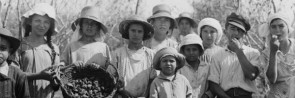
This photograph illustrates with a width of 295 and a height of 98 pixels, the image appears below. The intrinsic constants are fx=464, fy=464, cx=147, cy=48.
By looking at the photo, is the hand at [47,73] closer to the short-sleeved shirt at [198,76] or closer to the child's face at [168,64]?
the child's face at [168,64]

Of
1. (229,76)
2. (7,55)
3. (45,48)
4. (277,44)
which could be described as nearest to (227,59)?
(229,76)

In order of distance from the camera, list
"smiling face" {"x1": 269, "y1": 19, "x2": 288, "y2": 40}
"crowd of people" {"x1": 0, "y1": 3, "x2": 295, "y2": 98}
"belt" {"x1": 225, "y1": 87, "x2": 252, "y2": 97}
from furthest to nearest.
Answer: "smiling face" {"x1": 269, "y1": 19, "x2": 288, "y2": 40} < "belt" {"x1": 225, "y1": 87, "x2": 252, "y2": 97} < "crowd of people" {"x1": 0, "y1": 3, "x2": 295, "y2": 98}

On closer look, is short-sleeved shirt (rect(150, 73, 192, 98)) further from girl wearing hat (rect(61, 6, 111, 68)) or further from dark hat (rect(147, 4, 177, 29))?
dark hat (rect(147, 4, 177, 29))

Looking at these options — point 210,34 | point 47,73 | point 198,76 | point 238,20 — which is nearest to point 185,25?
point 210,34

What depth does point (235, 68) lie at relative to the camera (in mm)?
5684

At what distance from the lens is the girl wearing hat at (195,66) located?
568 centimetres

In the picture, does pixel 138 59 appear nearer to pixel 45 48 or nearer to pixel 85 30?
pixel 85 30

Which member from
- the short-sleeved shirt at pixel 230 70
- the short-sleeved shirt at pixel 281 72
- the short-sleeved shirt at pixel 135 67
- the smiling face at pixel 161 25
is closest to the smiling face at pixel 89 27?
the short-sleeved shirt at pixel 135 67

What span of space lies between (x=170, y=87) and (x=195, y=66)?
0.70m

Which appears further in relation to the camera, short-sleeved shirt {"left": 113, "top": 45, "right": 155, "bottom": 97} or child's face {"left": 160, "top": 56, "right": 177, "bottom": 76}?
short-sleeved shirt {"left": 113, "top": 45, "right": 155, "bottom": 97}

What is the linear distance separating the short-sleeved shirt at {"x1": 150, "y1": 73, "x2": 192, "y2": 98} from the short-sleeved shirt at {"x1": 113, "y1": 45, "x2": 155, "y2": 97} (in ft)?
0.67

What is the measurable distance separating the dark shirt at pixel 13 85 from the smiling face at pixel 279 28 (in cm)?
310

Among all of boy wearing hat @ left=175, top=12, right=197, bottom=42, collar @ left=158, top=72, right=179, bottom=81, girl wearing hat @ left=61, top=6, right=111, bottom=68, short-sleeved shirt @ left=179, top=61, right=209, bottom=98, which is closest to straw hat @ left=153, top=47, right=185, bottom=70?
collar @ left=158, top=72, right=179, bottom=81

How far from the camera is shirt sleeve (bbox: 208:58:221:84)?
5.66 m
